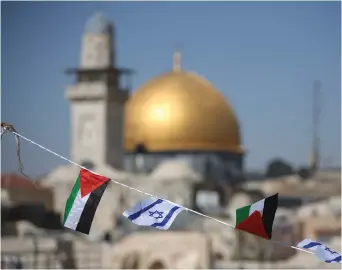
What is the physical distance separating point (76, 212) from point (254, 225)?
43.2 inches

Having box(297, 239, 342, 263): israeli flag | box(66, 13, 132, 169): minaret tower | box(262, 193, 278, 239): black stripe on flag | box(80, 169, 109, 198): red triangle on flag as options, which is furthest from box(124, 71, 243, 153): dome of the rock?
box(262, 193, 278, 239): black stripe on flag

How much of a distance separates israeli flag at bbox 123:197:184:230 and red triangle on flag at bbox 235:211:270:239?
390 mm

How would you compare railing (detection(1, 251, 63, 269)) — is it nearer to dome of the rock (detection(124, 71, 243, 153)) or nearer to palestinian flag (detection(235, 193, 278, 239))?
palestinian flag (detection(235, 193, 278, 239))

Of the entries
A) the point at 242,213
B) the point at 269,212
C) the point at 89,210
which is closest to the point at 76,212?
A: the point at 89,210

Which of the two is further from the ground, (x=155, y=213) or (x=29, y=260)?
(x=155, y=213)

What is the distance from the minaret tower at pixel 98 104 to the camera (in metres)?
30.6

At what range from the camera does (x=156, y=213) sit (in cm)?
650

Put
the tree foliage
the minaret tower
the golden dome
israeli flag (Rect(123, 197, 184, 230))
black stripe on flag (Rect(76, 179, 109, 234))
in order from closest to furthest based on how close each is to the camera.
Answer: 1. israeli flag (Rect(123, 197, 184, 230))
2. black stripe on flag (Rect(76, 179, 109, 234))
3. the minaret tower
4. the golden dome
5. the tree foliage

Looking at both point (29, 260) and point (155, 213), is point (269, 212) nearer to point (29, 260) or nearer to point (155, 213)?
point (155, 213)

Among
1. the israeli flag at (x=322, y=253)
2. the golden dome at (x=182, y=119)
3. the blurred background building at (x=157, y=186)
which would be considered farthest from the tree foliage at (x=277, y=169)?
the israeli flag at (x=322, y=253)

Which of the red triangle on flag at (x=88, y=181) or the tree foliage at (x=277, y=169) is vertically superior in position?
the red triangle on flag at (x=88, y=181)

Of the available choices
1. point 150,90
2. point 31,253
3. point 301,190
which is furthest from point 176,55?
point 31,253

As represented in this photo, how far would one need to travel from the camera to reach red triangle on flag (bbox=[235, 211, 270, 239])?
20.6 ft

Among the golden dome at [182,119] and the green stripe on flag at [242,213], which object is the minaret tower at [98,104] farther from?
the green stripe on flag at [242,213]
